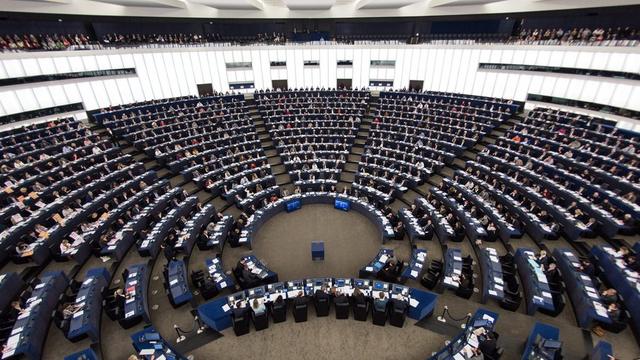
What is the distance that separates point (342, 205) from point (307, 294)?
327 inches

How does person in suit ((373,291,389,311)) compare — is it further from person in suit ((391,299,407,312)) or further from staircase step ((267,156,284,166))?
staircase step ((267,156,284,166))

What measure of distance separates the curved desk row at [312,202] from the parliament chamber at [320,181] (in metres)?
0.15

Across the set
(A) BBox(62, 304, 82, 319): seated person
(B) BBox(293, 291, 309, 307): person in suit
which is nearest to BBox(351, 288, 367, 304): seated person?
(B) BBox(293, 291, 309, 307): person in suit

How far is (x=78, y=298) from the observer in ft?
38.2

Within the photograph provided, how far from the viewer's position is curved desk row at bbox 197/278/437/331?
11.7 meters

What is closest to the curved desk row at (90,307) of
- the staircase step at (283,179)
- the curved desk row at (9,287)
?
the curved desk row at (9,287)

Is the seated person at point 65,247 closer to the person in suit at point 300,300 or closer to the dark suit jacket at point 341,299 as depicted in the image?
the person in suit at point 300,300

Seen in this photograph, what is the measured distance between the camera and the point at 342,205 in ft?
66.2

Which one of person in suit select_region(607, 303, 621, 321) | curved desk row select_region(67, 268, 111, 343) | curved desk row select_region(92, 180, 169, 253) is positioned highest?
curved desk row select_region(92, 180, 169, 253)

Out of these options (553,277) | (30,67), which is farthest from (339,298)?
(30,67)

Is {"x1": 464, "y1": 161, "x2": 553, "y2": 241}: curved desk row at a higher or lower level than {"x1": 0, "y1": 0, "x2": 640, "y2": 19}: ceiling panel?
lower

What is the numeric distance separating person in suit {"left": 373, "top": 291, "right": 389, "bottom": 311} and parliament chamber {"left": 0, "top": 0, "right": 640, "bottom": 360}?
0.12 m

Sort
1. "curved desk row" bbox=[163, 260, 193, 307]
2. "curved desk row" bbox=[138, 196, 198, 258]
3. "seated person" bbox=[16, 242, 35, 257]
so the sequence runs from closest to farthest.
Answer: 1. "curved desk row" bbox=[163, 260, 193, 307]
2. "seated person" bbox=[16, 242, 35, 257]
3. "curved desk row" bbox=[138, 196, 198, 258]

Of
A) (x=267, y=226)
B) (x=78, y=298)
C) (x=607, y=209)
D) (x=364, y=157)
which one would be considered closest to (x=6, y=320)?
(x=78, y=298)
